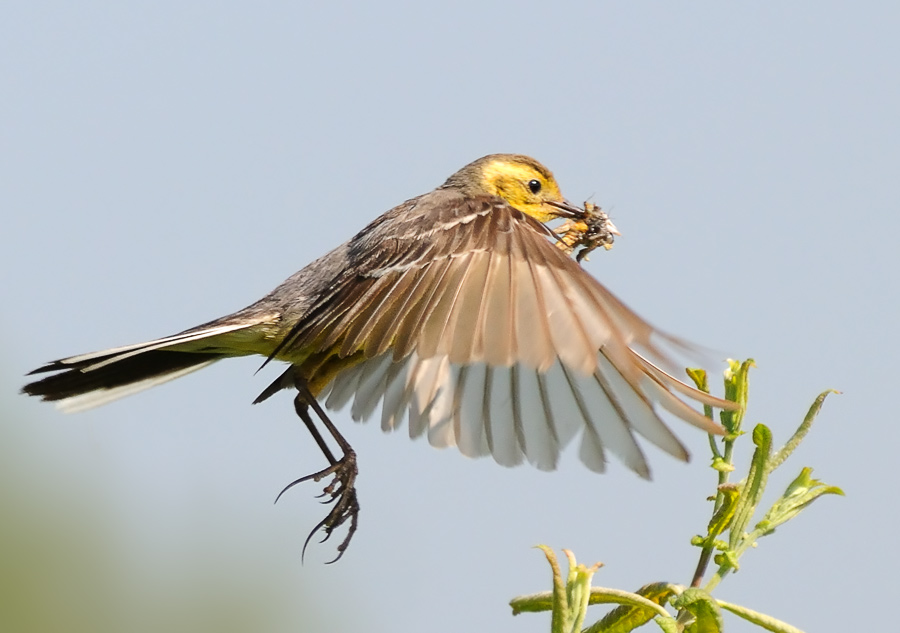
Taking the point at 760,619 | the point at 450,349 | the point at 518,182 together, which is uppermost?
the point at 518,182

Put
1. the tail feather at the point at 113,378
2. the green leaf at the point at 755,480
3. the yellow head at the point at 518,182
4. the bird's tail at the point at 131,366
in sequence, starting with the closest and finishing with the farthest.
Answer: the green leaf at the point at 755,480 → the bird's tail at the point at 131,366 → the tail feather at the point at 113,378 → the yellow head at the point at 518,182

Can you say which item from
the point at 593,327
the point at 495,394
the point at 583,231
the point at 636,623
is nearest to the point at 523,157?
the point at 583,231

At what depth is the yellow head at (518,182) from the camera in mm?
6008

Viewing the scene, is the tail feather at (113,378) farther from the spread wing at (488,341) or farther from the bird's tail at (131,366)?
the spread wing at (488,341)

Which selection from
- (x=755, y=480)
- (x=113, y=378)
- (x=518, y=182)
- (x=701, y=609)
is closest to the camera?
(x=701, y=609)

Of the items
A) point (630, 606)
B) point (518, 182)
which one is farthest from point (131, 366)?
point (630, 606)

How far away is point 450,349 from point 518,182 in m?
2.34

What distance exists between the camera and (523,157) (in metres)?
Answer: 6.05

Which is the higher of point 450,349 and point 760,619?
point 450,349

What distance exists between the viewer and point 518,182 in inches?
237

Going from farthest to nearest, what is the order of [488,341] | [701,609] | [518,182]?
[518,182]
[488,341]
[701,609]

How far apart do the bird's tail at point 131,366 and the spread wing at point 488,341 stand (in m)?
0.31

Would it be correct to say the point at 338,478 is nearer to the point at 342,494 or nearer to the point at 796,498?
the point at 342,494

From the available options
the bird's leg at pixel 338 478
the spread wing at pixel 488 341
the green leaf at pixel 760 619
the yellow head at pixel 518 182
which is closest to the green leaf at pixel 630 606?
the green leaf at pixel 760 619
